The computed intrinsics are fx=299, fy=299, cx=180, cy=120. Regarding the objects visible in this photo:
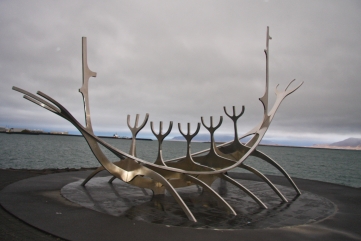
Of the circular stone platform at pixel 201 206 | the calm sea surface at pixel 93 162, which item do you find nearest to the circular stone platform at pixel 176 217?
the circular stone platform at pixel 201 206

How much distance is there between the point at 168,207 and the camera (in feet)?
33.7

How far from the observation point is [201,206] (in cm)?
1081

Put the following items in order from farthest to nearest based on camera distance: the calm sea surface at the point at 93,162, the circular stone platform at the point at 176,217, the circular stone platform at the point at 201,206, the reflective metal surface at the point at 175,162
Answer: the calm sea surface at the point at 93,162 → the reflective metal surface at the point at 175,162 → the circular stone platform at the point at 201,206 → the circular stone platform at the point at 176,217

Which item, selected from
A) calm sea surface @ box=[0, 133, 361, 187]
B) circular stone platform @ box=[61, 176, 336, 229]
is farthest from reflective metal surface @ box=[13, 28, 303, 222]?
calm sea surface @ box=[0, 133, 361, 187]

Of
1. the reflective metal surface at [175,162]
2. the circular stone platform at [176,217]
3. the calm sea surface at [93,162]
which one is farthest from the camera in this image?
the calm sea surface at [93,162]

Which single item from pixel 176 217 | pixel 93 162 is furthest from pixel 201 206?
pixel 93 162

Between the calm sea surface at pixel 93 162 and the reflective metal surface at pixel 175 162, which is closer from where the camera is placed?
the reflective metal surface at pixel 175 162

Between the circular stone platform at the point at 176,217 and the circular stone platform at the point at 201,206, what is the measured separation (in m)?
0.03

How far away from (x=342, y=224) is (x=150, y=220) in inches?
225

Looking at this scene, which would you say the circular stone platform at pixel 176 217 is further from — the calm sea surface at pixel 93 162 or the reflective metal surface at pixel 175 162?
the calm sea surface at pixel 93 162

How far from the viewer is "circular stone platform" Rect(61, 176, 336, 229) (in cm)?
871

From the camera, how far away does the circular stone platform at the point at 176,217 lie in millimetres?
7223

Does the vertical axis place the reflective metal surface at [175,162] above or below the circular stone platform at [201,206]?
above

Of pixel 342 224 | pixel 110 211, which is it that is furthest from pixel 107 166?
pixel 342 224
